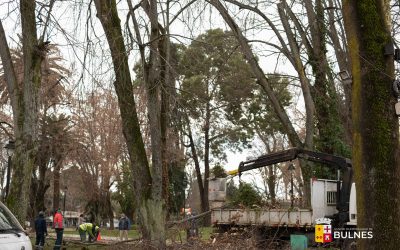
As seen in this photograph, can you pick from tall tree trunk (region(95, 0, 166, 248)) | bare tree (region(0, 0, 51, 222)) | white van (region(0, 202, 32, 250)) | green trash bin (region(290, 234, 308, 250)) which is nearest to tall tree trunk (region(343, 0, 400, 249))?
white van (region(0, 202, 32, 250))

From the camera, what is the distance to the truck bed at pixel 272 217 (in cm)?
1761

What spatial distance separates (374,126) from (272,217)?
10.6 meters

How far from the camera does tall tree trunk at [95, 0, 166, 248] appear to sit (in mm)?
13055

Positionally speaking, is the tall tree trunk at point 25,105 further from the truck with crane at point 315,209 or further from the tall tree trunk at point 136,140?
the truck with crane at point 315,209

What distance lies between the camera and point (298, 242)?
16.3 meters

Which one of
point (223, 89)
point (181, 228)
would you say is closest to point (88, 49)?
point (181, 228)

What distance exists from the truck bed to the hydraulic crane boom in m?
1.05

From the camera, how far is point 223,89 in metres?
36.8

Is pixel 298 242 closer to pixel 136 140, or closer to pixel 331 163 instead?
pixel 331 163

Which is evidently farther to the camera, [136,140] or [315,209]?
[315,209]

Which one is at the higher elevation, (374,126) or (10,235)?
(374,126)

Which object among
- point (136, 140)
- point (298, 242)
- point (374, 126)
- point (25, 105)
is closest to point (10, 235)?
point (374, 126)

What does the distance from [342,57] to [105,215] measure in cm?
3555

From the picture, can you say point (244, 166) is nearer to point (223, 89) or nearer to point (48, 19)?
point (48, 19)
